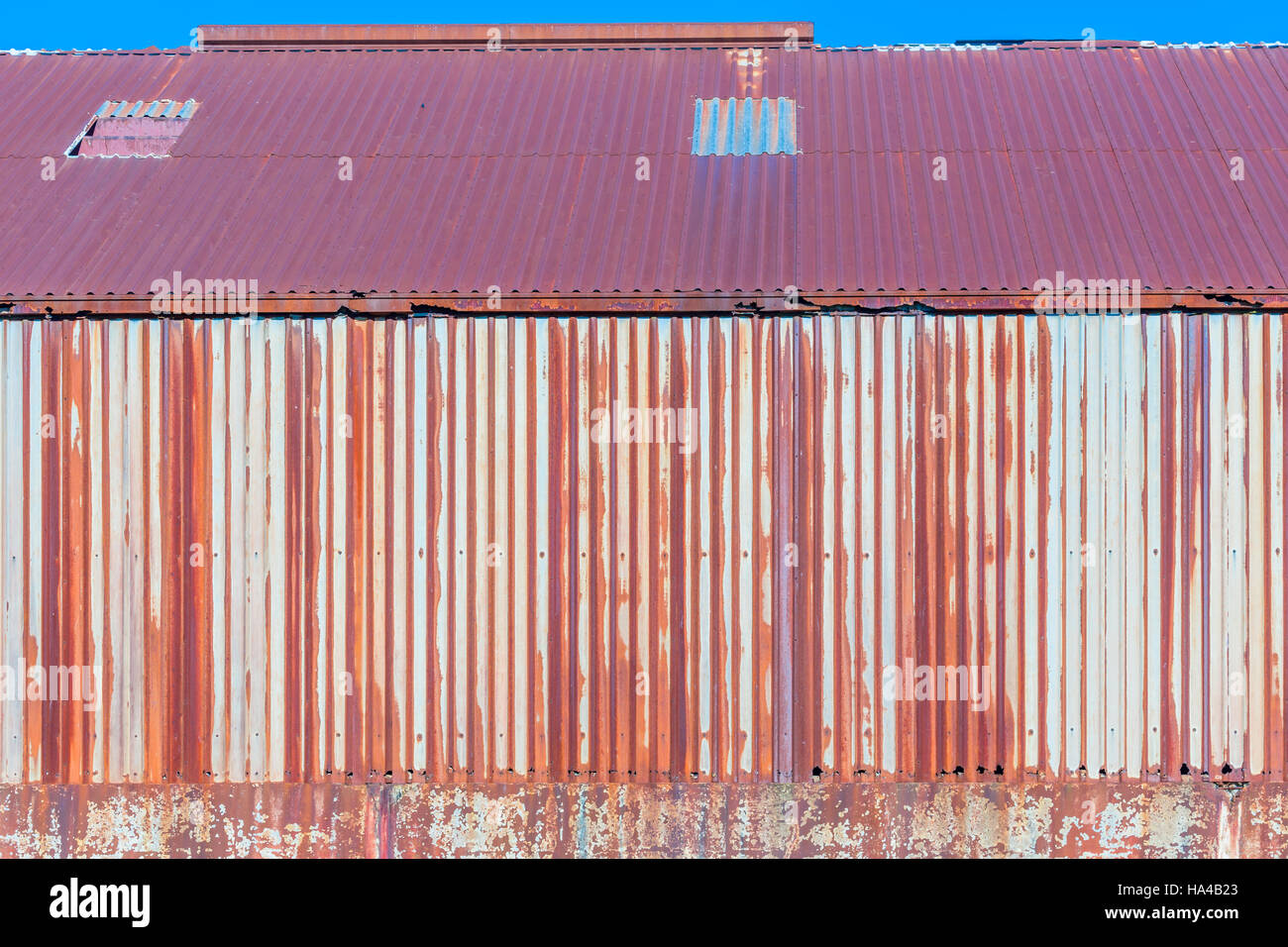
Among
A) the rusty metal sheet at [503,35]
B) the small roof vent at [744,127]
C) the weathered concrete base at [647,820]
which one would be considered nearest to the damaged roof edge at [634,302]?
the small roof vent at [744,127]

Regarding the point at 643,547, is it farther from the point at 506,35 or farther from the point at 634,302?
the point at 506,35

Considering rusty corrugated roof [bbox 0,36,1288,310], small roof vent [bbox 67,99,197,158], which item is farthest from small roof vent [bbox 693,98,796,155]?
small roof vent [bbox 67,99,197,158]

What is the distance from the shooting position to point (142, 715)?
6.39m

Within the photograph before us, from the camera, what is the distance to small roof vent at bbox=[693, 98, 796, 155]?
320 inches

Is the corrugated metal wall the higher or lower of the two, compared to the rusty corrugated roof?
lower

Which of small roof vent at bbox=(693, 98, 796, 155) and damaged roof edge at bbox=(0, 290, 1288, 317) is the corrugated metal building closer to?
damaged roof edge at bbox=(0, 290, 1288, 317)

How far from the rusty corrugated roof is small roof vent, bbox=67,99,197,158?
0.52ft

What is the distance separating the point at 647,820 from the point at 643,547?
5.39 ft

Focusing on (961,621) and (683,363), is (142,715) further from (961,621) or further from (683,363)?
Result: (961,621)

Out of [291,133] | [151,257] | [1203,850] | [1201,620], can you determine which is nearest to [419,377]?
[151,257]

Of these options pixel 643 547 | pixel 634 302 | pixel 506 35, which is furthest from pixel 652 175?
pixel 506 35

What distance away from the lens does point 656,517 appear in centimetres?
636

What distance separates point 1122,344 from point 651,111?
4.43 m

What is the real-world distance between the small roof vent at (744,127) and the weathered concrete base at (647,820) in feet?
15.8
